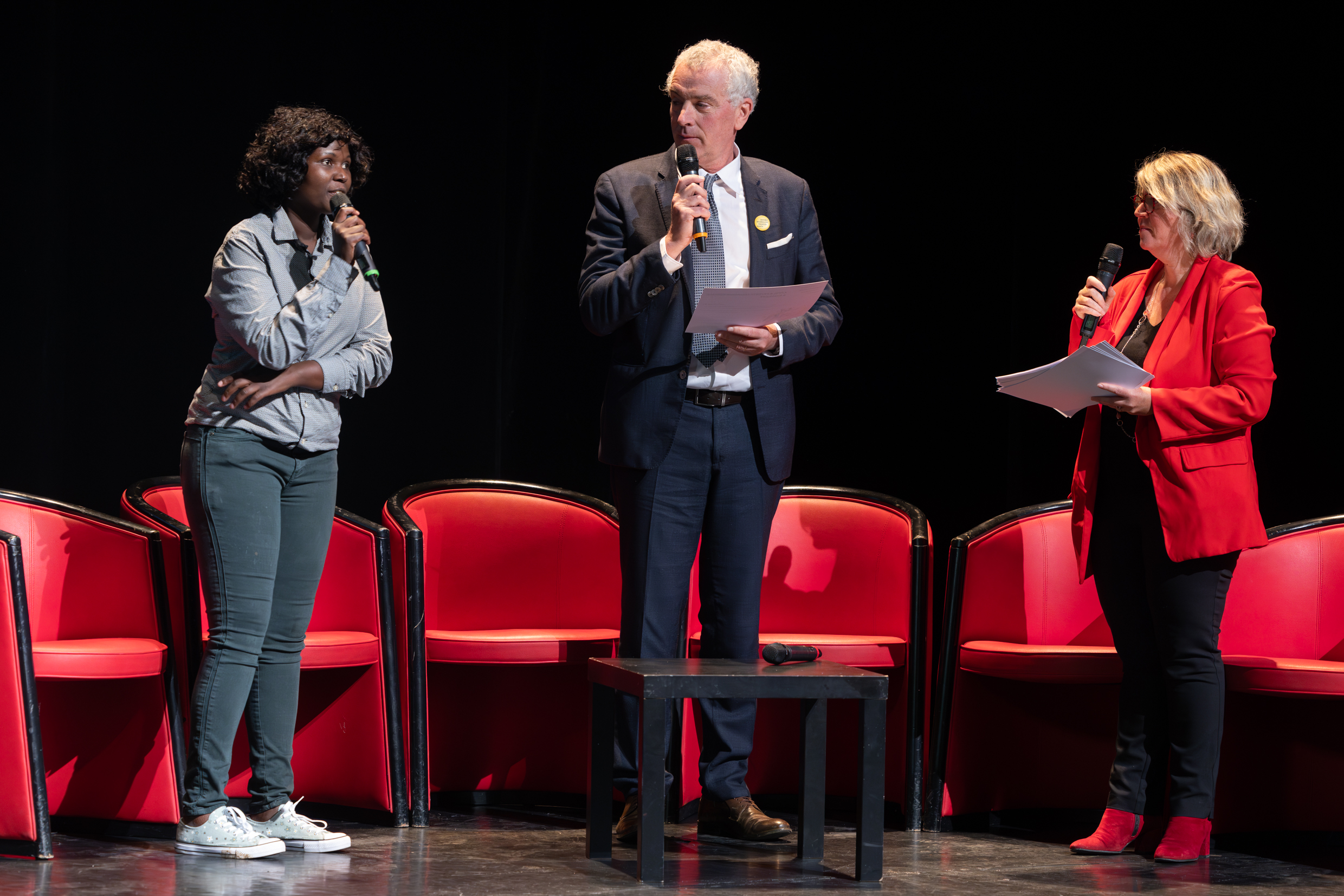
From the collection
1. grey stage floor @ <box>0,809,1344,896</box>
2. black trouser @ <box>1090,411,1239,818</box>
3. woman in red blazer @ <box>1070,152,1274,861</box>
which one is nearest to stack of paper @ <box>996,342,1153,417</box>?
woman in red blazer @ <box>1070,152,1274,861</box>

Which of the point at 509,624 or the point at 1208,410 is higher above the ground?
the point at 1208,410

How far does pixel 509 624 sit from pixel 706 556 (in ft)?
2.71

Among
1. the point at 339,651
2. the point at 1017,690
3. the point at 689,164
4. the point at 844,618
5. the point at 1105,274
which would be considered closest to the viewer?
the point at 689,164

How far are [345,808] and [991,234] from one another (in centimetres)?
247

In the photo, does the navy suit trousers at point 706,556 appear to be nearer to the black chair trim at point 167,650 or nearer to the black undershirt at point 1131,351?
the black undershirt at point 1131,351

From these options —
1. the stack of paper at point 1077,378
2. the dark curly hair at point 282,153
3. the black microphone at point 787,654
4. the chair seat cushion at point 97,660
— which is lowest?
the chair seat cushion at point 97,660

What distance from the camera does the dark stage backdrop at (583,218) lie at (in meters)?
3.68

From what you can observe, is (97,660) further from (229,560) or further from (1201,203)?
(1201,203)

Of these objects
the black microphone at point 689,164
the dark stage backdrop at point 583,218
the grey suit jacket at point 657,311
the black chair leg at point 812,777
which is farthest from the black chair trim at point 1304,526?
the black microphone at point 689,164

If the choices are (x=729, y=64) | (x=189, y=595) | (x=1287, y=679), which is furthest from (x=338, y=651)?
(x=1287, y=679)

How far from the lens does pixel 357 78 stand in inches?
162

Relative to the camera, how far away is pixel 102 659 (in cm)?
277

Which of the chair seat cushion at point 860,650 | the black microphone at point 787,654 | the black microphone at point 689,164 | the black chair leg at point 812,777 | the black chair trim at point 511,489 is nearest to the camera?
the black microphone at point 787,654

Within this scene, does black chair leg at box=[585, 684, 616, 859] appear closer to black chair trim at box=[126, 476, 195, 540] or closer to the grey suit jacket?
the grey suit jacket
